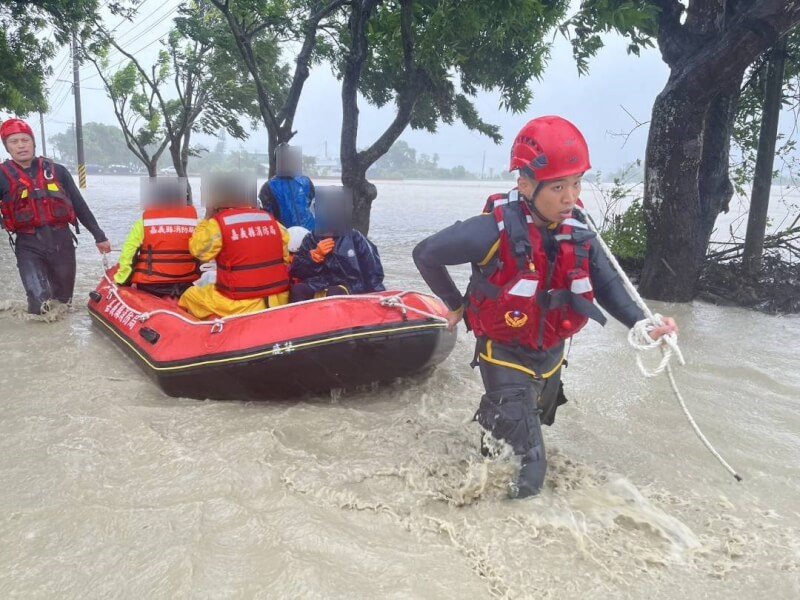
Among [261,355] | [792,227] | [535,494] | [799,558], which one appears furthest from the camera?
[792,227]

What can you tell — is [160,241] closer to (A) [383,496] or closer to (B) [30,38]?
(A) [383,496]

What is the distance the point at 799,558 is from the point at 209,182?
11.7ft

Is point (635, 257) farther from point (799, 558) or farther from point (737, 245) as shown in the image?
point (799, 558)

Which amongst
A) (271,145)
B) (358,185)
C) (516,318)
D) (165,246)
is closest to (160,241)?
(165,246)

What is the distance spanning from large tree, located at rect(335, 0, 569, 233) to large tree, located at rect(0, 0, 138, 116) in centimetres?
443

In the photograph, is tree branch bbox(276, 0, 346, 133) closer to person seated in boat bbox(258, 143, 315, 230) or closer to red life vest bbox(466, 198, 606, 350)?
person seated in boat bbox(258, 143, 315, 230)

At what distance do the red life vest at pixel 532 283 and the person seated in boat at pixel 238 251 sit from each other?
5.93ft

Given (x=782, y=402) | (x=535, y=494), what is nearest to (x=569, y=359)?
(x=782, y=402)

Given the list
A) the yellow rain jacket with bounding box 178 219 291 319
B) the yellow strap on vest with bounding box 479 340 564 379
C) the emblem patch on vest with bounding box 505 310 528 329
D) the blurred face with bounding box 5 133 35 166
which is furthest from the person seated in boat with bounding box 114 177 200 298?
the emblem patch on vest with bounding box 505 310 528 329

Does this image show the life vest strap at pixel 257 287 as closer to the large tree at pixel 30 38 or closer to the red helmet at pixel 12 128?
the red helmet at pixel 12 128

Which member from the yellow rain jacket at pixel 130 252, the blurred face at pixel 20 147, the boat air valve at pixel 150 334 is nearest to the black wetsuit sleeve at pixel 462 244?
the boat air valve at pixel 150 334

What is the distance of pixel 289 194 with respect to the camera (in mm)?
5270

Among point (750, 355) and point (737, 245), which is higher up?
point (737, 245)

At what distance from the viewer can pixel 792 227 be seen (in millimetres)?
7383
